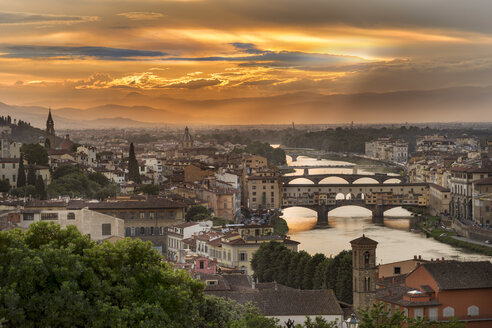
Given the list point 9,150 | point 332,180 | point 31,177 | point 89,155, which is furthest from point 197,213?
point 332,180

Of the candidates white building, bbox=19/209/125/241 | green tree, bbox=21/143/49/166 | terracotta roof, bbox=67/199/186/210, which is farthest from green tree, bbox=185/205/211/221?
green tree, bbox=21/143/49/166

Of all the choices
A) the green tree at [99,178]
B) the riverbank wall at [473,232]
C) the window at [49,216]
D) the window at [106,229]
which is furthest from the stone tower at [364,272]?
the green tree at [99,178]

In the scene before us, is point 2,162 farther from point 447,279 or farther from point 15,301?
point 15,301

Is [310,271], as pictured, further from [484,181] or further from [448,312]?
[484,181]

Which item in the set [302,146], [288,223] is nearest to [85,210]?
[288,223]

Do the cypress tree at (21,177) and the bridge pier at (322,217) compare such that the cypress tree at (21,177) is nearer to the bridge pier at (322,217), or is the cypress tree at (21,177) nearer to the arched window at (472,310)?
the bridge pier at (322,217)

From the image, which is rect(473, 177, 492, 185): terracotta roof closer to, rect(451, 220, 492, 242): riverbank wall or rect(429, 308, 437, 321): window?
Result: rect(451, 220, 492, 242): riverbank wall
